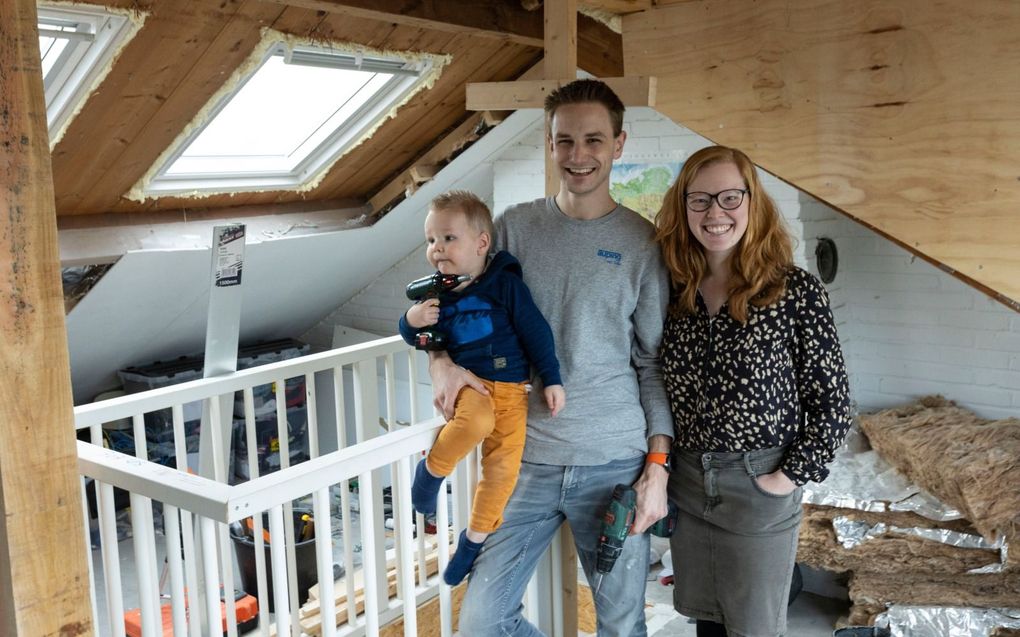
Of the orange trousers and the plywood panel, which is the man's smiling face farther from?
the plywood panel

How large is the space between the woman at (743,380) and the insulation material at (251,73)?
1852 millimetres

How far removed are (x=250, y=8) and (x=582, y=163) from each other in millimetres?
1631

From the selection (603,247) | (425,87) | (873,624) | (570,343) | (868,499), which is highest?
(425,87)

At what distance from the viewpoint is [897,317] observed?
3.96m

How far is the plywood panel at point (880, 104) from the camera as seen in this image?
78.7 inches

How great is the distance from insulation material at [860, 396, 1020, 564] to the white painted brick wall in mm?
147

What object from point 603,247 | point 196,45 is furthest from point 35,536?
point 196,45

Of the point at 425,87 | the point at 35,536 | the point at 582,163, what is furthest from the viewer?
the point at 425,87

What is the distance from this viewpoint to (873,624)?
355cm

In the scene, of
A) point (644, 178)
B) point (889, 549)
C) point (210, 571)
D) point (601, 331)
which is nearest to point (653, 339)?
point (601, 331)

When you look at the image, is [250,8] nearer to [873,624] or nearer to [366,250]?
[366,250]

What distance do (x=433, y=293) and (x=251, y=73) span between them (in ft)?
Answer: 5.80

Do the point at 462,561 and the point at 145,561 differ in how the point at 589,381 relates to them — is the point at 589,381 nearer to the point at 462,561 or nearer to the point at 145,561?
the point at 462,561

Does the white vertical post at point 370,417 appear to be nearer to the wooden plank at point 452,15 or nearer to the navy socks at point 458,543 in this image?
the navy socks at point 458,543
